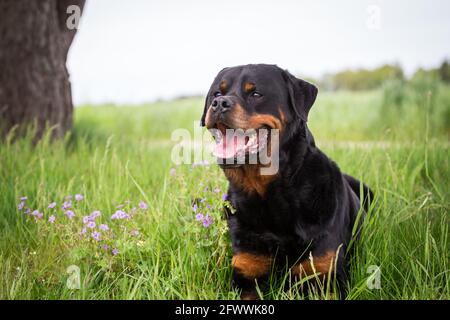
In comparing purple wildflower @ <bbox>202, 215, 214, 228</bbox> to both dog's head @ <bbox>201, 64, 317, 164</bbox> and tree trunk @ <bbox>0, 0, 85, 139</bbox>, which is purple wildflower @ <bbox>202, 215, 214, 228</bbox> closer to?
dog's head @ <bbox>201, 64, 317, 164</bbox>

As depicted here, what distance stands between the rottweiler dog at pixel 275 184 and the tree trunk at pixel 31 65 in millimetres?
3864

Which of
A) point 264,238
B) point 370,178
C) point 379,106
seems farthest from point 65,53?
point 379,106

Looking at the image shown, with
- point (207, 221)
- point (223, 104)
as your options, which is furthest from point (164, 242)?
point (223, 104)

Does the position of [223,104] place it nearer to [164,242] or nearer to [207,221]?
[207,221]

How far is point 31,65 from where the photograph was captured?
637cm

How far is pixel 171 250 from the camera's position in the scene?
3.24 meters

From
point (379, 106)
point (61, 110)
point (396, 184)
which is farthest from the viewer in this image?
point (379, 106)

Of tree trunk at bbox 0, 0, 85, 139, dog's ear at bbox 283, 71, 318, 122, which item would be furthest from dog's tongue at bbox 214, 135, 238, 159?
tree trunk at bbox 0, 0, 85, 139

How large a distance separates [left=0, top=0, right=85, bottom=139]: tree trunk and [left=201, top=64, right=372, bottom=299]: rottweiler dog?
3.86 m

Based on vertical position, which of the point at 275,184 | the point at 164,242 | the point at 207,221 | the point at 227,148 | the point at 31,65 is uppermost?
the point at 31,65

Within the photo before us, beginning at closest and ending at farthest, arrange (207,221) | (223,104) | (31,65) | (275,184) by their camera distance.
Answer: (223,104) → (275,184) → (207,221) → (31,65)

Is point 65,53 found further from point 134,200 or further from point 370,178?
point 370,178

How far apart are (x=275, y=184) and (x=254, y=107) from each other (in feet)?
1.54

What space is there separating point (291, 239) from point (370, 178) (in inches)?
75.8
